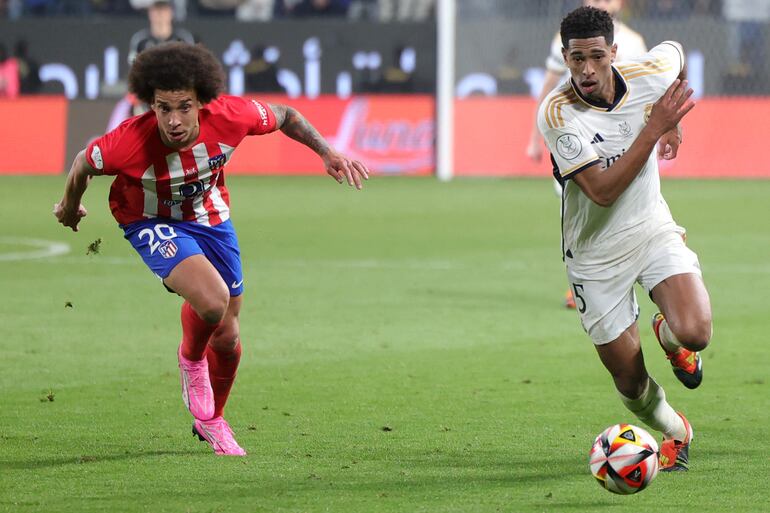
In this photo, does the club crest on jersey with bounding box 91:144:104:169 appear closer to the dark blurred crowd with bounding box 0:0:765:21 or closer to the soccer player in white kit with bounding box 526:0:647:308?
the soccer player in white kit with bounding box 526:0:647:308

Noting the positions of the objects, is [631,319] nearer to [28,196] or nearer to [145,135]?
[145,135]

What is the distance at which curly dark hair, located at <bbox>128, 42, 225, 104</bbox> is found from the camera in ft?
19.4

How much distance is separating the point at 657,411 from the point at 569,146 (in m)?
1.13

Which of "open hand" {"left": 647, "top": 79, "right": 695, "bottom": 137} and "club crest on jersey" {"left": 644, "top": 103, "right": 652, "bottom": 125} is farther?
"club crest on jersey" {"left": 644, "top": 103, "right": 652, "bottom": 125}

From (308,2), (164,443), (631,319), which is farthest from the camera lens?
(308,2)

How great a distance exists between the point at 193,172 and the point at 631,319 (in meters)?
1.93

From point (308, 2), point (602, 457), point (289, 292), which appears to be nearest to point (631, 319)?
point (602, 457)

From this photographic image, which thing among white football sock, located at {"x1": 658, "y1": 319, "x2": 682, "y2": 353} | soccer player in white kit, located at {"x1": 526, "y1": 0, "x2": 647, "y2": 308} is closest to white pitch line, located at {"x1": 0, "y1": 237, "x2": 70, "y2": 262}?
soccer player in white kit, located at {"x1": 526, "y1": 0, "x2": 647, "y2": 308}

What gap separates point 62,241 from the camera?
15109 millimetres

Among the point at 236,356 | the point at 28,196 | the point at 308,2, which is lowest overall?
the point at 28,196

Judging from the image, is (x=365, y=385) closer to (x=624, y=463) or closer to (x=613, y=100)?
(x=613, y=100)

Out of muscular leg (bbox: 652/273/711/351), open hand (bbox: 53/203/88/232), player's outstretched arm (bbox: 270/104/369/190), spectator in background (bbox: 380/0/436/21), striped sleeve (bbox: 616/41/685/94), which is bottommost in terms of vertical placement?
spectator in background (bbox: 380/0/436/21)

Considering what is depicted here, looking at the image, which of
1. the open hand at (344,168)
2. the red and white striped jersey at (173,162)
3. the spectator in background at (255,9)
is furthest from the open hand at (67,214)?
the spectator in background at (255,9)

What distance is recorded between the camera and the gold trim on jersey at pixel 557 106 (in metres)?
5.87
